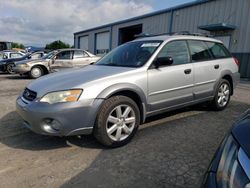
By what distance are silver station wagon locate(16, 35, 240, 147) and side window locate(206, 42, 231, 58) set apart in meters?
0.05

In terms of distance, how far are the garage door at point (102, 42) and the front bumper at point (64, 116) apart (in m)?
24.8

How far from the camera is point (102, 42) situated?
28625 mm

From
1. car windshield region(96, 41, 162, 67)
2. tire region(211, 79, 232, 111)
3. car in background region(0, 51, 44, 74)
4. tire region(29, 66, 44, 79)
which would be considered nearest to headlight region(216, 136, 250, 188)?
car windshield region(96, 41, 162, 67)

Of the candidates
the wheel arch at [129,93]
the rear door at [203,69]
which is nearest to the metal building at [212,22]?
the rear door at [203,69]

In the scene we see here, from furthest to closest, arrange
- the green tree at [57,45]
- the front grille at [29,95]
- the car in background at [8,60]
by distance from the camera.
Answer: the green tree at [57,45], the car in background at [8,60], the front grille at [29,95]

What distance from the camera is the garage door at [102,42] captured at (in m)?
27.6

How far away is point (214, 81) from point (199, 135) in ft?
4.91

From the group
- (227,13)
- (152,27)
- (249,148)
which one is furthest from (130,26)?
(249,148)

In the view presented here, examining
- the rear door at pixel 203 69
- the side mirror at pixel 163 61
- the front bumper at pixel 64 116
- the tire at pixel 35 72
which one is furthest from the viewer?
the tire at pixel 35 72

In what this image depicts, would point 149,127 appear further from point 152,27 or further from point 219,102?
point 152,27

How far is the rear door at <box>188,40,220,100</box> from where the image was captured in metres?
4.55

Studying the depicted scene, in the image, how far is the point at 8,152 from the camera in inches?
132

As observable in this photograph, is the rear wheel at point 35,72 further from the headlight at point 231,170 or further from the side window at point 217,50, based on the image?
the headlight at point 231,170

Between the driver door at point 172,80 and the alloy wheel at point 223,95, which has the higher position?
the driver door at point 172,80
